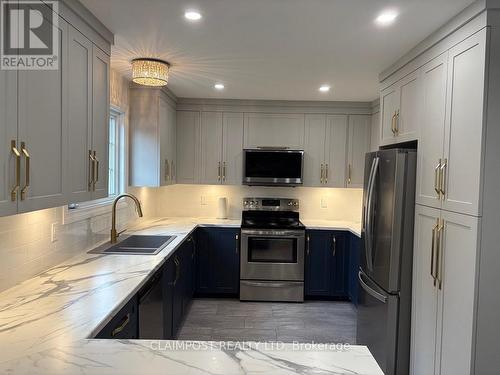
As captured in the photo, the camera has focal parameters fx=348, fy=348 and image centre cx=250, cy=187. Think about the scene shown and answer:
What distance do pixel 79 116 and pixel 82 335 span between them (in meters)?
1.14

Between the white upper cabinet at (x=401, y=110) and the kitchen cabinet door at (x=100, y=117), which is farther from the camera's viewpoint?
the white upper cabinet at (x=401, y=110)

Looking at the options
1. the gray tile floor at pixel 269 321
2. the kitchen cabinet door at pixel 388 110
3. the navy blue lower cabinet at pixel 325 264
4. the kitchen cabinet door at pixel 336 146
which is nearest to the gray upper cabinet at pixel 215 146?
the kitchen cabinet door at pixel 336 146

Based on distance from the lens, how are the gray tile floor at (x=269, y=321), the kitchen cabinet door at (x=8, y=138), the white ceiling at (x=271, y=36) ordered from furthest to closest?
the gray tile floor at (x=269, y=321) < the white ceiling at (x=271, y=36) < the kitchen cabinet door at (x=8, y=138)

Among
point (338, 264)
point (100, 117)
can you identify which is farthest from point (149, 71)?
point (338, 264)

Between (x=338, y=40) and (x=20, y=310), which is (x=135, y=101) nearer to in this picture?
(x=338, y=40)

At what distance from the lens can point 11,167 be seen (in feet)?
4.34

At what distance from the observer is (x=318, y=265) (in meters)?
A: 4.05

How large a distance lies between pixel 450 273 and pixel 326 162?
96.6 inches

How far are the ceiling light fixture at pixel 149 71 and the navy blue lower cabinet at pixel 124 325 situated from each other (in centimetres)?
167

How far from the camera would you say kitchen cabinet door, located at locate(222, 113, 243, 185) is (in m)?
4.29

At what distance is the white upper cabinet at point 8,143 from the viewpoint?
1275 millimetres

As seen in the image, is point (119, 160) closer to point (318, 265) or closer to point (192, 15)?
point (192, 15)

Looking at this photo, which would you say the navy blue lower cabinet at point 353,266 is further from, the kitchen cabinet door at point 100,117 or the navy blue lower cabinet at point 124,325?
the kitchen cabinet door at point 100,117

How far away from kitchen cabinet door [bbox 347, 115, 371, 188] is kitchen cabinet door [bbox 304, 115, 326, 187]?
1.07 ft
